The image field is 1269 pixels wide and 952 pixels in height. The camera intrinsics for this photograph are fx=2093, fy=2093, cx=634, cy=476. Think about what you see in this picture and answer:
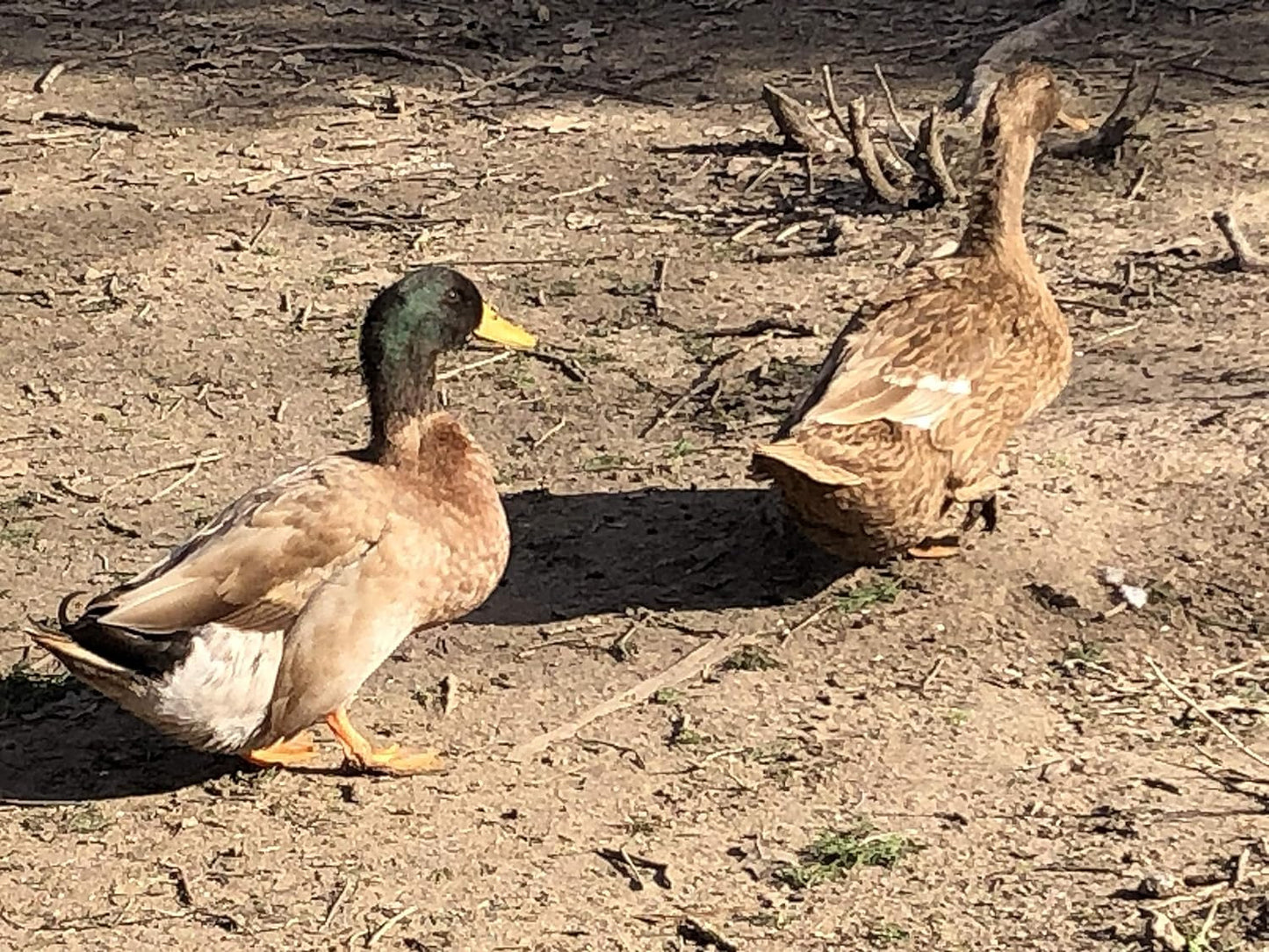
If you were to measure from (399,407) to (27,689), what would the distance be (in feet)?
4.01

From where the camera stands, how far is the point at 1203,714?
15.8 feet

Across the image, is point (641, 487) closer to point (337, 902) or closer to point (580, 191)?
point (337, 902)

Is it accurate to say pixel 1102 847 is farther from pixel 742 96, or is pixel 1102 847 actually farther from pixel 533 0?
pixel 533 0

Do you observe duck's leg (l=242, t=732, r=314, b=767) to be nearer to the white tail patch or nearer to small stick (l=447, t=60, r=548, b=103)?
the white tail patch

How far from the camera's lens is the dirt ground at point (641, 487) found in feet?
14.7

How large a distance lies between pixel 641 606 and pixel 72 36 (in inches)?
241

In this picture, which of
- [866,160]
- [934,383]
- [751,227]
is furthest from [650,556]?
[866,160]

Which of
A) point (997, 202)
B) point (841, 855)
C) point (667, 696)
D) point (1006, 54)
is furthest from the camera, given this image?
point (1006, 54)

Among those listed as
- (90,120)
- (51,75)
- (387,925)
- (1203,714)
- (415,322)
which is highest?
(415,322)

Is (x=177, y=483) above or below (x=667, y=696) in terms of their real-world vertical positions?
above

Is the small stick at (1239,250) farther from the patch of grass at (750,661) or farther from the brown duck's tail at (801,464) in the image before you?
the patch of grass at (750,661)

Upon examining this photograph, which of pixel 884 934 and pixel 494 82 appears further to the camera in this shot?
pixel 494 82

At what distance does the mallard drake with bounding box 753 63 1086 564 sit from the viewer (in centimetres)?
529

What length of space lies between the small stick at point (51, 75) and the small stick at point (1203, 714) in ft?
21.5
